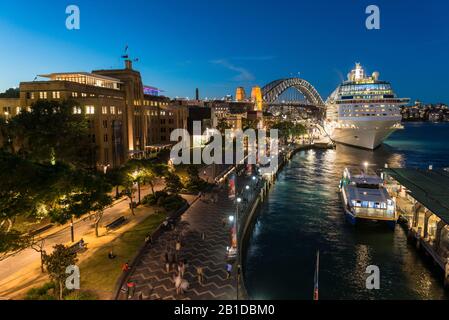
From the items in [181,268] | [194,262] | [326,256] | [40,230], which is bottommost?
[326,256]

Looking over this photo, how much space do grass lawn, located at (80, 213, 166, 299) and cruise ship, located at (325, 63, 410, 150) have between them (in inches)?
4225

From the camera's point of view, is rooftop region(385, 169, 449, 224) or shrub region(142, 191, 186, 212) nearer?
rooftop region(385, 169, 449, 224)

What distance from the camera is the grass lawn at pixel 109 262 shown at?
2145cm

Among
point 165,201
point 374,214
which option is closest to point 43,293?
point 165,201

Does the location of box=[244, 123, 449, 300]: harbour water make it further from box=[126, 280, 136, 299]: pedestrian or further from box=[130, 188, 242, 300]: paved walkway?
box=[126, 280, 136, 299]: pedestrian

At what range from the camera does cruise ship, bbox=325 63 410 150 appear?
117m

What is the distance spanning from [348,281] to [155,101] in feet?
232

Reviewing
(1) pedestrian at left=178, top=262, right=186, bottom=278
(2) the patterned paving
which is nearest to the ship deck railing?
(2) the patterned paving

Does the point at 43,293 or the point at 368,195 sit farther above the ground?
the point at 368,195

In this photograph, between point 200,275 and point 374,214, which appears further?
point 374,214

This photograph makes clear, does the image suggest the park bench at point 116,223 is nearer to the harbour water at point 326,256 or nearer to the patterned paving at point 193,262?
the patterned paving at point 193,262

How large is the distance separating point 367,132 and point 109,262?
380 feet

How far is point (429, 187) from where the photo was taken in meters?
40.3

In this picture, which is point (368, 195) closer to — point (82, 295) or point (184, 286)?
point (184, 286)
